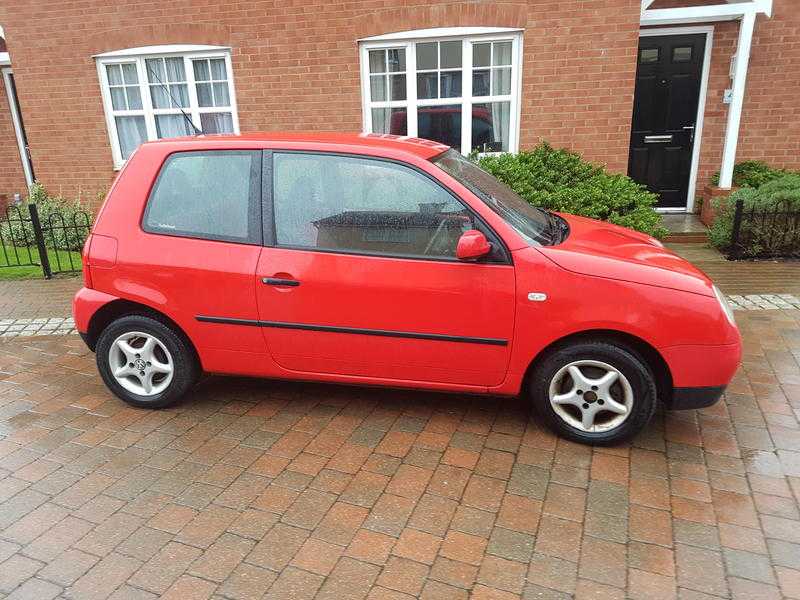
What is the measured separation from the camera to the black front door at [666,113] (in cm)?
884

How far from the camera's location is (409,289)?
340 cm

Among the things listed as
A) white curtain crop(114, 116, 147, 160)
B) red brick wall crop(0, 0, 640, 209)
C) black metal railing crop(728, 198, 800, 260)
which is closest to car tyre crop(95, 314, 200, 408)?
red brick wall crop(0, 0, 640, 209)

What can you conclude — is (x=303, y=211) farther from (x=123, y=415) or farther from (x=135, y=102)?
(x=135, y=102)

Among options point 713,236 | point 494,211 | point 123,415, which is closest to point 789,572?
point 494,211

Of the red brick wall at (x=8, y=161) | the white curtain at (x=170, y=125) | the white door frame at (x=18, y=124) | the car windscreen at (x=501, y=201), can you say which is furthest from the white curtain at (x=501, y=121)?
the red brick wall at (x=8, y=161)

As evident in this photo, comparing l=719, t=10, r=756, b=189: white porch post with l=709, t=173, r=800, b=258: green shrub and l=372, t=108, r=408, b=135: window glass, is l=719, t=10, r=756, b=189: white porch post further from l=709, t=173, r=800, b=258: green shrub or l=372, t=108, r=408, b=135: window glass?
l=372, t=108, r=408, b=135: window glass

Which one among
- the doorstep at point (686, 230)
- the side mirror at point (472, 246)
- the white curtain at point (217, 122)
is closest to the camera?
the side mirror at point (472, 246)

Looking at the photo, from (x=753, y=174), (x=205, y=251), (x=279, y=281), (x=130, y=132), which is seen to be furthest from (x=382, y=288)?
(x=130, y=132)

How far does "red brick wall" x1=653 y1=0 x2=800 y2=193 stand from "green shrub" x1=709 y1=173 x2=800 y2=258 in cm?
169

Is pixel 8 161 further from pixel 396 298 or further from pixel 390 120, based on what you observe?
pixel 396 298

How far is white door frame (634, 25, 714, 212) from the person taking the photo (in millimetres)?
8672

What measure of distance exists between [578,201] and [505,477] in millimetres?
4201

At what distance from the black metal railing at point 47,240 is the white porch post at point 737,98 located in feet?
28.8

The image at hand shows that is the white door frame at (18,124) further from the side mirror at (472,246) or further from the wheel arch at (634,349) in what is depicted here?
the wheel arch at (634,349)
